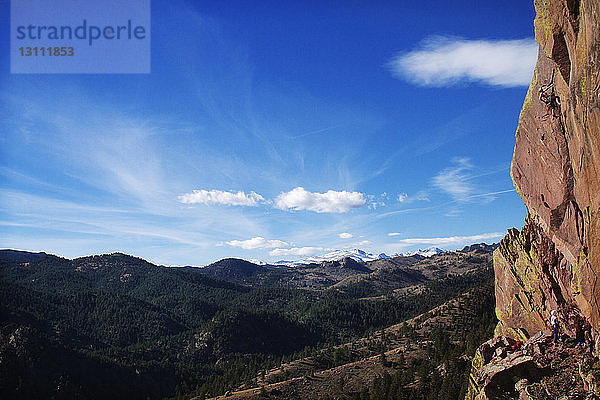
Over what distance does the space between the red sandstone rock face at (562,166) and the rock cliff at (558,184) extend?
0.07 meters

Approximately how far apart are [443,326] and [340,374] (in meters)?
61.2

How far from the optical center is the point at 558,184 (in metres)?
28.3

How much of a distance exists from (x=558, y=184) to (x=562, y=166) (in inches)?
64.8

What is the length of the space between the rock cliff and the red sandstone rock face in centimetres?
7

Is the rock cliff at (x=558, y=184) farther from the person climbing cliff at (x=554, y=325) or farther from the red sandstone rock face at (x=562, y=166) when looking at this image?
the person climbing cliff at (x=554, y=325)

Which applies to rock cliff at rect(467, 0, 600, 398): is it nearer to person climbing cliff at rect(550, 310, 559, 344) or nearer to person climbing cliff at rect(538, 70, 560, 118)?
person climbing cliff at rect(538, 70, 560, 118)

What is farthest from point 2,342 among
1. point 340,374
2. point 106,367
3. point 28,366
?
point 340,374

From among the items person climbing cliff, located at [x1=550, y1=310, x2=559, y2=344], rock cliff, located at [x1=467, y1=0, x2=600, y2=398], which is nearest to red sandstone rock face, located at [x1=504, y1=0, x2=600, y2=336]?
rock cliff, located at [x1=467, y1=0, x2=600, y2=398]

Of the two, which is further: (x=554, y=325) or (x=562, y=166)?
(x=554, y=325)

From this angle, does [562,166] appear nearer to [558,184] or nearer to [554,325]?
[558,184]

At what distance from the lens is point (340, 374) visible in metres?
127

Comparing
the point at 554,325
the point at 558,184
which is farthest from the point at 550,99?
the point at 554,325

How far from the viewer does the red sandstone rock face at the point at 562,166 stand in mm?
19938

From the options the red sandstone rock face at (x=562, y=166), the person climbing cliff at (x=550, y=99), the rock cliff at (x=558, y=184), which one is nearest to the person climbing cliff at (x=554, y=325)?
the rock cliff at (x=558, y=184)
